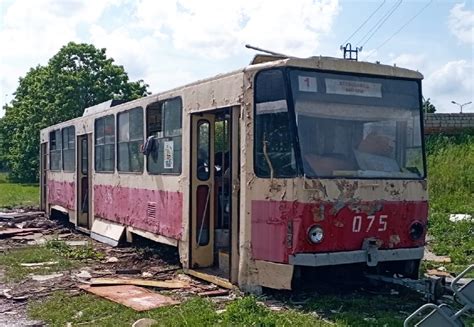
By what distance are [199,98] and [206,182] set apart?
46.9 inches

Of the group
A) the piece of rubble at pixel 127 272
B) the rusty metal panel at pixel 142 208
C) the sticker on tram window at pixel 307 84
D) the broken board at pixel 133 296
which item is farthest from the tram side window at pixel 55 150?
the sticker on tram window at pixel 307 84

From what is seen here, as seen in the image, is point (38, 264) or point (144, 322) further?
point (38, 264)

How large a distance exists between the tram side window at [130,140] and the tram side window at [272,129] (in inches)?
159

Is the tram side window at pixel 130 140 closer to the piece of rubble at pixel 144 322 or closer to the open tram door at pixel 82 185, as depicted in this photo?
the open tram door at pixel 82 185

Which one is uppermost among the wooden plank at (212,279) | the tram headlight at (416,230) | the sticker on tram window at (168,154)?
the sticker on tram window at (168,154)

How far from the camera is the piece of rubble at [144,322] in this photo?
652 cm

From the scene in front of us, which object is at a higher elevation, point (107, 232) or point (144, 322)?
point (107, 232)

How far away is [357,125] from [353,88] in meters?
0.44

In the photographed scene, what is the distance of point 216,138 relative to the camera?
9.13m

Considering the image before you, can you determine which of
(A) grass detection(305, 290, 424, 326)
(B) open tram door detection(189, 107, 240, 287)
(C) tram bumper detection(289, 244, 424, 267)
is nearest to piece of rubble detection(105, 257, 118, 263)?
(B) open tram door detection(189, 107, 240, 287)

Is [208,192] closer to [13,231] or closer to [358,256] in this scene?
[358,256]

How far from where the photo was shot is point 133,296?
7.95m

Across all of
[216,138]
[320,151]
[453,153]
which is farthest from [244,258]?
[453,153]

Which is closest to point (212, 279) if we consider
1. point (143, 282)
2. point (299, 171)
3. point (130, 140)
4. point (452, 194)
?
point (143, 282)
